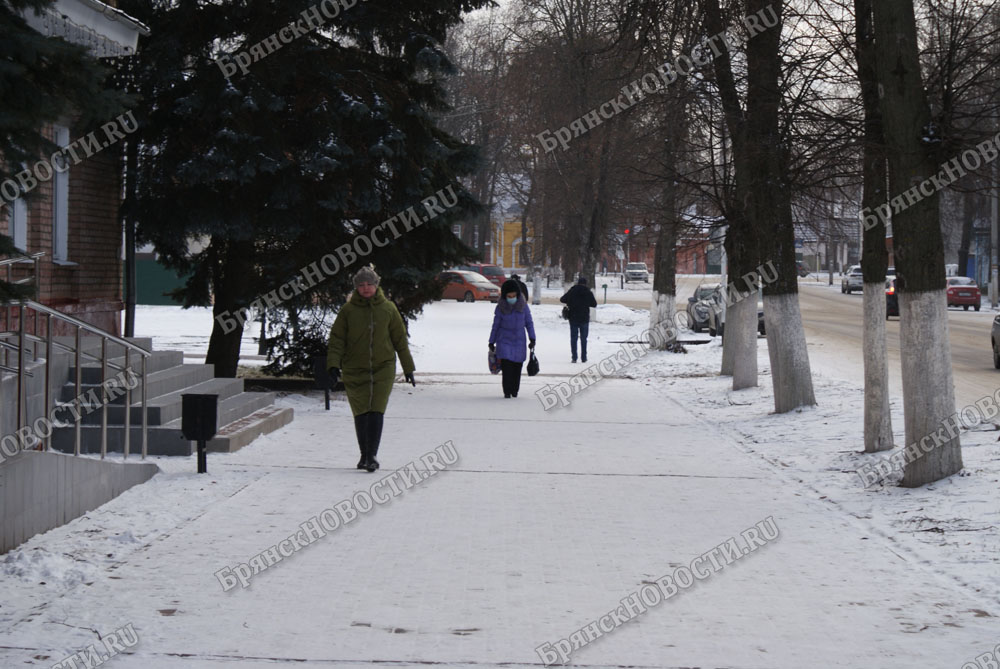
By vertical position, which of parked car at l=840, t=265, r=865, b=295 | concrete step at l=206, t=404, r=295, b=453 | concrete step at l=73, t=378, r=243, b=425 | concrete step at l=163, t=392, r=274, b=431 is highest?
parked car at l=840, t=265, r=865, b=295

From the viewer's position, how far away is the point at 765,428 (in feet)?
46.4

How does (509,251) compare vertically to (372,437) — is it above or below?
above

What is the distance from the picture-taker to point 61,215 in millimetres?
14953

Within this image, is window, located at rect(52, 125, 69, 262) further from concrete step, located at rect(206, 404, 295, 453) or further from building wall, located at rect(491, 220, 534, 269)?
building wall, located at rect(491, 220, 534, 269)

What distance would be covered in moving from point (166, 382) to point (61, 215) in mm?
3651

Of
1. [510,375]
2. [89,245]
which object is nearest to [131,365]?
[89,245]

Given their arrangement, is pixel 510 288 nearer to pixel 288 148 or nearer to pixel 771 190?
pixel 288 148

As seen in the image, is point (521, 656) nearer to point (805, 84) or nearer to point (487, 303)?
point (805, 84)

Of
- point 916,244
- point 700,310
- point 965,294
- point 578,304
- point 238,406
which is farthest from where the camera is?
point 965,294

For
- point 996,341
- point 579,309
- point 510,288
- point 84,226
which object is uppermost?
point 84,226

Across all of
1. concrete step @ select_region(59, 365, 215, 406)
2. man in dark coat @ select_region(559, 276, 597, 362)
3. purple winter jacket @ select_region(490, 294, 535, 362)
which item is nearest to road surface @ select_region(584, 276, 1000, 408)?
man in dark coat @ select_region(559, 276, 597, 362)

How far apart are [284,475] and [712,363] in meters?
15.4

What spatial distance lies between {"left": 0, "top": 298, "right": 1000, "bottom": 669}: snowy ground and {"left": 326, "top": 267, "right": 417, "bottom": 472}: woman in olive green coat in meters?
0.49

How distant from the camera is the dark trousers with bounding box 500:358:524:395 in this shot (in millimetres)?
17938
